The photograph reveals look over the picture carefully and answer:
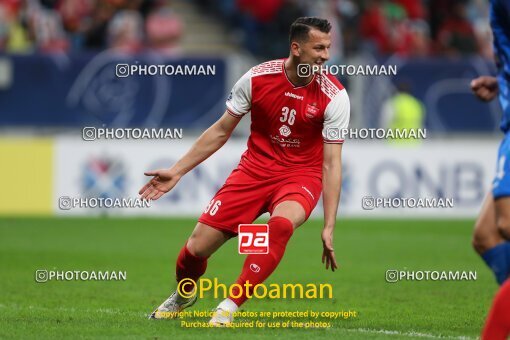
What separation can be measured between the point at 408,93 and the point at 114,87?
5468 millimetres

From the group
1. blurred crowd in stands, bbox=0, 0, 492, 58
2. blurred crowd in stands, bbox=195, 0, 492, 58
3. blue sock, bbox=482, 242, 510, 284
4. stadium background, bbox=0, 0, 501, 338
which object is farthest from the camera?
blurred crowd in stands, bbox=195, 0, 492, 58

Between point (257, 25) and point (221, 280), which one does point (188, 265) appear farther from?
point (257, 25)

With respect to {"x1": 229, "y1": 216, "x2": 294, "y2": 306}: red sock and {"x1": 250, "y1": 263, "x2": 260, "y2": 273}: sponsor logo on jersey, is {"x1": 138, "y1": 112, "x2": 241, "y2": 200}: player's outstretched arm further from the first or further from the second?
{"x1": 250, "y1": 263, "x2": 260, "y2": 273}: sponsor logo on jersey

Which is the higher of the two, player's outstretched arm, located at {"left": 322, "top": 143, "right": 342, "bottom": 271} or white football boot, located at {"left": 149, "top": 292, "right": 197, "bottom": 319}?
player's outstretched arm, located at {"left": 322, "top": 143, "right": 342, "bottom": 271}

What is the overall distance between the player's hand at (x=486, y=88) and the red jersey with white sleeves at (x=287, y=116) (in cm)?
137

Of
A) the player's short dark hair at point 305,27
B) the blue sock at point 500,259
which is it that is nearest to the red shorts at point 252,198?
the player's short dark hair at point 305,27

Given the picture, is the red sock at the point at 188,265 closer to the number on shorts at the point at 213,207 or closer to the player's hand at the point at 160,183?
the number on shorts at the point at 213,207

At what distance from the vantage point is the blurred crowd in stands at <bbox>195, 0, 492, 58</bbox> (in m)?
21.7

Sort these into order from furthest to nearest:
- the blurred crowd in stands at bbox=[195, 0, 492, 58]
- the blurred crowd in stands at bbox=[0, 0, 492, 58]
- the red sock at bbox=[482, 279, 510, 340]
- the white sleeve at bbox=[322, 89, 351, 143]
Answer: the blurred crowd in stands at bbox=[195, 0, 492, 58]
the blurred crowd in stands at bbox=[0, 0, 492, 58]
the white sleeve at bbox=[322, 89, 351, 143]
the red sock at bbox=[482, 279, 510, 340]

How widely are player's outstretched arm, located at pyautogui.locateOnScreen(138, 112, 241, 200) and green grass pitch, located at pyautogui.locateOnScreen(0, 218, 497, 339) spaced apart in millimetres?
972

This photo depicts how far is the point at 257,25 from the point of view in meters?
22.5

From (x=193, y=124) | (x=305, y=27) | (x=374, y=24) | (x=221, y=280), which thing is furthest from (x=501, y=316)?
(x=374, y=24)

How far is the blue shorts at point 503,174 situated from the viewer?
614cm

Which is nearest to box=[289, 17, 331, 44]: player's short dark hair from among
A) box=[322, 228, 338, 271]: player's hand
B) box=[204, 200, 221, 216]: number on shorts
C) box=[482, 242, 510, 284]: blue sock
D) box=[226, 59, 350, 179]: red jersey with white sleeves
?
box=[226, 59, 350, 179]: red jersey with white sleeves
